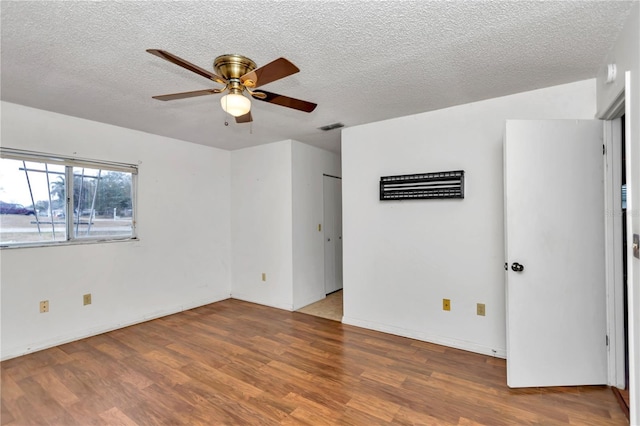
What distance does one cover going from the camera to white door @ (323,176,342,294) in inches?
193

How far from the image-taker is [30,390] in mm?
2273

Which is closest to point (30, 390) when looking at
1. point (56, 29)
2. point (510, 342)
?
point (56, 29)

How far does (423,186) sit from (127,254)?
3396 mm

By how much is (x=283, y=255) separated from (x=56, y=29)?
315 cm

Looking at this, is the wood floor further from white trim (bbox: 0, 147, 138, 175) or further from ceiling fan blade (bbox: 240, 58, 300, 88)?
ceiling fan blade (bbox: 240, 58, 300, 88)

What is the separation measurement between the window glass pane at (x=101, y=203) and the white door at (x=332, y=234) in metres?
2.65

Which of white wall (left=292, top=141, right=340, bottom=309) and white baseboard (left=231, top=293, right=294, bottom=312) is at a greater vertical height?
white wall (left=292, top=141, right=340, bottom=309)

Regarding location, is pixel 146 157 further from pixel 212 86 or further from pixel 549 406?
pixel 549 406

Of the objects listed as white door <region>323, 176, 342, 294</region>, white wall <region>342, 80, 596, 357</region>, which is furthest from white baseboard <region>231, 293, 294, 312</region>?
white wall <region>342, 80, 596, 357</region>

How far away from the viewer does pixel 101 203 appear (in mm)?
3469

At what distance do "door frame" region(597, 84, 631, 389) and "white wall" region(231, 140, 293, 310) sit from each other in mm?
3121

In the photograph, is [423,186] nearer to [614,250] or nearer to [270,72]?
[614,250]

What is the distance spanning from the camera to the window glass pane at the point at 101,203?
130 inches

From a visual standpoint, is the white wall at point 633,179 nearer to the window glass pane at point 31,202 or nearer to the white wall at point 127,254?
the white wall at point 127,254
